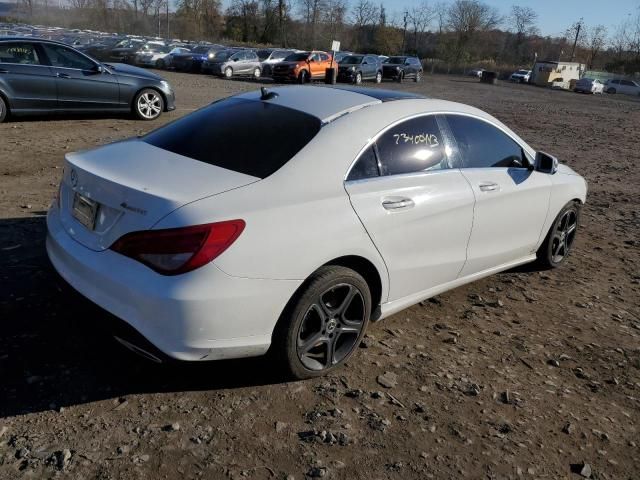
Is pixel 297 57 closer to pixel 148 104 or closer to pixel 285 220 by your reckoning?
pixel 148 104

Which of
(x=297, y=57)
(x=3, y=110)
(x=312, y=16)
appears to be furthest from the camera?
(x=312, y=16)

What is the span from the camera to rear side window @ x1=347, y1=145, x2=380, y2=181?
11.1 feet

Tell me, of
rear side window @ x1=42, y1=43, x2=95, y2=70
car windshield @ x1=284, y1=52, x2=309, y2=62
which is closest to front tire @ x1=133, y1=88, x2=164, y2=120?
rear side window @ x1=42, y1=43, x2=95, y2=70

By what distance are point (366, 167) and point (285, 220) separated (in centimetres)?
76

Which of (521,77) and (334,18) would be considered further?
(334,18)

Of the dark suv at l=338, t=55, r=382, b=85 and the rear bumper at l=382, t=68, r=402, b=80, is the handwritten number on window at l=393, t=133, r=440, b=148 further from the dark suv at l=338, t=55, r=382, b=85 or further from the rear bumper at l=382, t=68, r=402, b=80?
the rear bumper at l=382, t=68, r=402, b=80

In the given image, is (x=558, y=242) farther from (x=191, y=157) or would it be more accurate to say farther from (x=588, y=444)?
(x=191, y=157)

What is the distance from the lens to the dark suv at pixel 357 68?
3259cm

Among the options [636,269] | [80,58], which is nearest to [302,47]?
[80,58]

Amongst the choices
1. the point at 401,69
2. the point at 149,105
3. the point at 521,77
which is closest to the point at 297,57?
the point at 401,69

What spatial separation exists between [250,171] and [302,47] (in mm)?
83782

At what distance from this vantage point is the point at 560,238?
211 inches

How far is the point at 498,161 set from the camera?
14.6 feet

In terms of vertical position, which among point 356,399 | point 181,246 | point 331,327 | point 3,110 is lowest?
point 356,399
